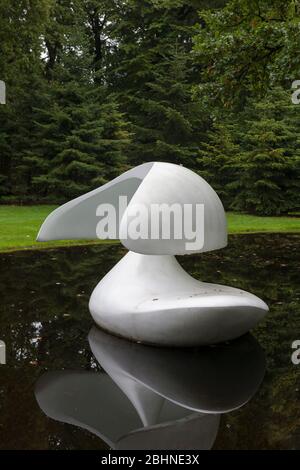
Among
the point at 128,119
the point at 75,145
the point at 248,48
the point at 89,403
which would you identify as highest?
the point at 128,119

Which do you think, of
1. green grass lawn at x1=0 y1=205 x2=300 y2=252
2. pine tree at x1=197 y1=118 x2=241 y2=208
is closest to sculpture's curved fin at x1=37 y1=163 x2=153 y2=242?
green grass lawn at x1=0 y1=205 x2=300 y2=252

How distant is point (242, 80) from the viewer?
11773mm

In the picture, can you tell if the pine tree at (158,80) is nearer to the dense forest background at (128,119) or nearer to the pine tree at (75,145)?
the dense forest background at (128,119)

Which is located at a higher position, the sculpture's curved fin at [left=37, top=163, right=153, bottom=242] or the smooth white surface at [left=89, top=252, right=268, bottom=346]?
the sculpture's curved fin at [left=37, top=163, right=153, bottom=242]

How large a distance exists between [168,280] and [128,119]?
71.5 feet

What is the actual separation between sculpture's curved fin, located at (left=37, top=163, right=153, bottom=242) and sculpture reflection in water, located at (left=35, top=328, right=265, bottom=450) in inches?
62.0

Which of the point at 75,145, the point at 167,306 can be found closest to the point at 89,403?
the point at 167,306

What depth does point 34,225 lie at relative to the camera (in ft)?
48.9

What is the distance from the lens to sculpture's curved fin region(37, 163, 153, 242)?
21.3 ft

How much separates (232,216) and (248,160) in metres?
2.80

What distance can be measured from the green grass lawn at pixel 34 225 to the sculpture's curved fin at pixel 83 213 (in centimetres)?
497

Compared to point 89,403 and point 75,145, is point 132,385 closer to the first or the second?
point 89,403

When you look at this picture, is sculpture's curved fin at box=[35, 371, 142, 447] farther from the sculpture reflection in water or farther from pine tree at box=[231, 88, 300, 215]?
pine tree at box=[231, 88, 300, 215]

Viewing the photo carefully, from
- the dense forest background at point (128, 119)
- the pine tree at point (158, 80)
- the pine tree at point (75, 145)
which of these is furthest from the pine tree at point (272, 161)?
the pine tree at point (75, 145)
